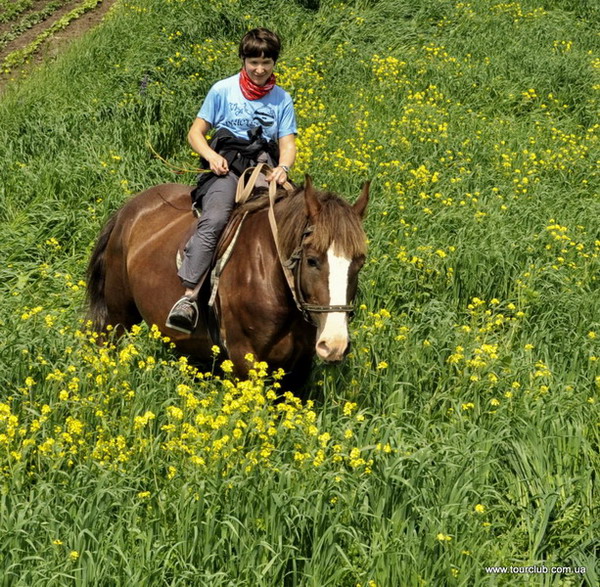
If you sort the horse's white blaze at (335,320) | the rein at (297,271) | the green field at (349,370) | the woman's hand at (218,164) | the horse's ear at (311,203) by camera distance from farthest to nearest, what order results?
the woman's hand at (218,164) → the horse's ear at (311,203) → the rein at (297,271) → the horse's white blaze at (335,320) → the green field at (349,370)

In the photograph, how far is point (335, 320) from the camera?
432cm

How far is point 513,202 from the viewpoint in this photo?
8.57 meters

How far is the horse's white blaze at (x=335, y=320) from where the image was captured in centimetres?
Answer: 427

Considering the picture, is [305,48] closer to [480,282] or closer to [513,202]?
[513,202]

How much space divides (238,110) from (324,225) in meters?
1.49

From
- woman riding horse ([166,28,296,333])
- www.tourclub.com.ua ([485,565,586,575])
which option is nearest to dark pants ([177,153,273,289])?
woman riding horse ([166,28,296,333])

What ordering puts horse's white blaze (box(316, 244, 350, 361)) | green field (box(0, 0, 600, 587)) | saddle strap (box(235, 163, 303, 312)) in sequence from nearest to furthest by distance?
green field (box(0, 0, 600, 587))
horse's white blaze (box(316, 244, 350, 361))
saddle strap (box(235, 163, 303, 312))

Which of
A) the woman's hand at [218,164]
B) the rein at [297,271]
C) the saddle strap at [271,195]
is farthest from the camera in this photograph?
the woman's hand at [218,164]

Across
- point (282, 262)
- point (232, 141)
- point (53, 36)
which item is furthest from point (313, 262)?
point (53, 36)

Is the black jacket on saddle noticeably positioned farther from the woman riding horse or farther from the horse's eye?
the horse's eye

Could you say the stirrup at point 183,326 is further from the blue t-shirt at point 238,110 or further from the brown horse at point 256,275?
the blue t-shirt at point 238,110

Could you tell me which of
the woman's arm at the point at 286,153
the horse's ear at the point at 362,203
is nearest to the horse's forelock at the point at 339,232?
the horse's ear at the point at 362,203

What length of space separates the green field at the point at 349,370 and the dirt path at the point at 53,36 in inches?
77.7

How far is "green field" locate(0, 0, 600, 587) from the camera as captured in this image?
12.0ft
